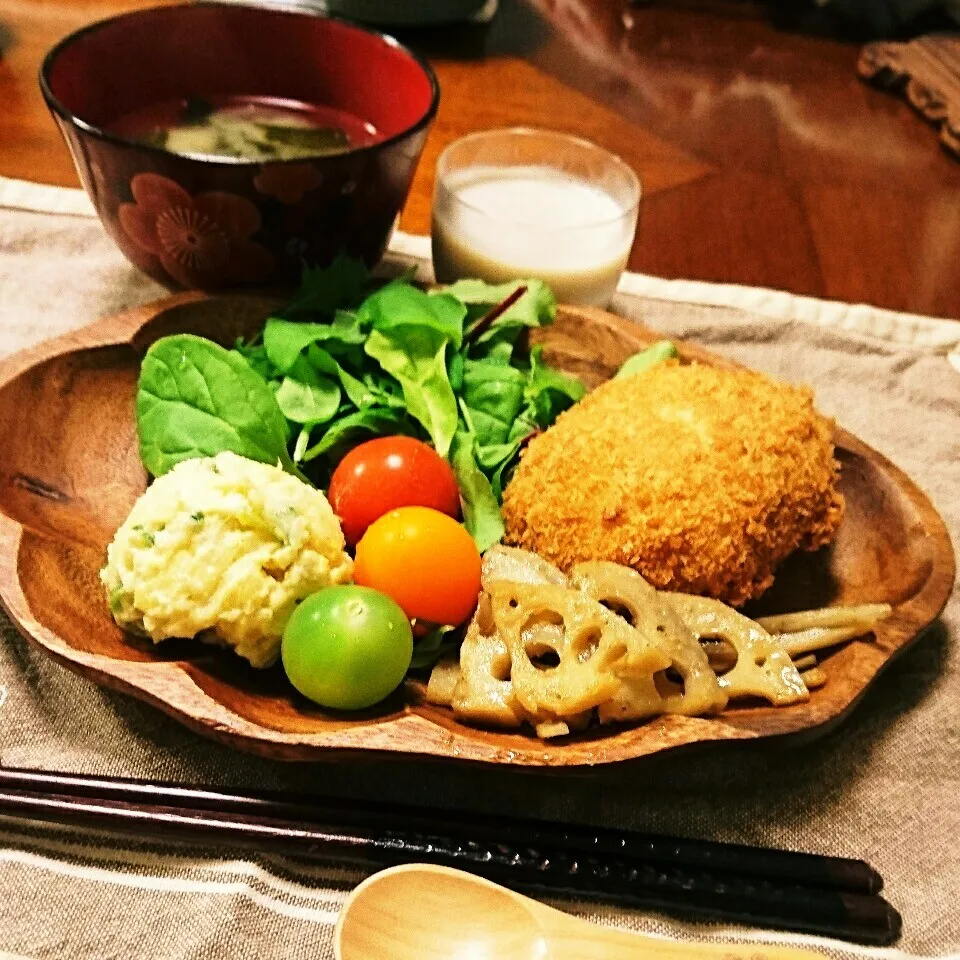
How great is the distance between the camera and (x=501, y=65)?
2398mm

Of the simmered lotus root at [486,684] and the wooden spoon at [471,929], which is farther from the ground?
the simmered lotus root at [486,684]

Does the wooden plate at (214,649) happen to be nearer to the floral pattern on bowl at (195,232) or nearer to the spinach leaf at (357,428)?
the floral pattern on bowl at (195,232)

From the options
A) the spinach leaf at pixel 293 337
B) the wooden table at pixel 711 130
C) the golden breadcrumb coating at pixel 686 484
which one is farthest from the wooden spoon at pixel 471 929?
the wooden table at pixel 711 130

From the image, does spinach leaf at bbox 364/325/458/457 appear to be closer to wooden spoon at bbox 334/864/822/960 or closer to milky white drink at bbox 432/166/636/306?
milky white drink at bbox 432/166/636/306

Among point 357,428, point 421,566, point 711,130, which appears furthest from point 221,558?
point 711,130

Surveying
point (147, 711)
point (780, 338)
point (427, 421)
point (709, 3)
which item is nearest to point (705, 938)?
point (147, 711)

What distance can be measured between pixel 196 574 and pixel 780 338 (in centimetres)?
112

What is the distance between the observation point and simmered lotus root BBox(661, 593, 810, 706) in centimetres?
94

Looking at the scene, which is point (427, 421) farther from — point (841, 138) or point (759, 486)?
point (841, 138)

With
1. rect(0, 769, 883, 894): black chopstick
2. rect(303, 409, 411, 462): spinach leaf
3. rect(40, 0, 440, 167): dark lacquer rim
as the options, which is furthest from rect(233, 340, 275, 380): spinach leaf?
rect(0, 769, 883, 894): black chopstick

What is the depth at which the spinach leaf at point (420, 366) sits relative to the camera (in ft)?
4.08

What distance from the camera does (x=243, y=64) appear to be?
58.7 inches

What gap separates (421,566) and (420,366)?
34cm

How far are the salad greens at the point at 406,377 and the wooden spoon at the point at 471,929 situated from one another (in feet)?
1.39
